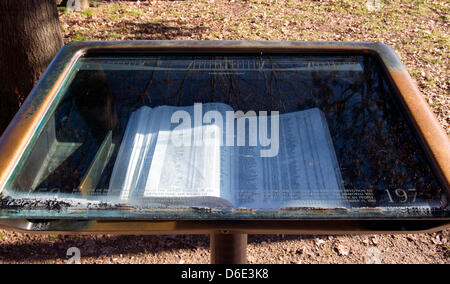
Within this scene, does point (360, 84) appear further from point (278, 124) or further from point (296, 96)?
point (278, 124)

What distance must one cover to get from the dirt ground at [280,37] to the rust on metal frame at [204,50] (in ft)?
4.95

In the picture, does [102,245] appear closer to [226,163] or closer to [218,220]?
[226,163]

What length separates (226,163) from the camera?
143cm

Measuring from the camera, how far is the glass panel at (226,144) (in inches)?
43.9

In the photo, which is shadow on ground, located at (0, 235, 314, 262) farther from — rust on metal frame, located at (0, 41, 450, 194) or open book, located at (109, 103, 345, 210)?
rust on metal frame, located at (0, 41, 450, 194)

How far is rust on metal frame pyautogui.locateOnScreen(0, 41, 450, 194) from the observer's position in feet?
3.72

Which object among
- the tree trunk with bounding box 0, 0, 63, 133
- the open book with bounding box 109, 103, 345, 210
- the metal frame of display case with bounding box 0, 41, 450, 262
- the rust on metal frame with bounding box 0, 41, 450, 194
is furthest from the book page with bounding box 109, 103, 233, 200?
the tree trunk with bounding box 0, 0, 63, 133

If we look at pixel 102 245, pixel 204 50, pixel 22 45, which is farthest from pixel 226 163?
pixel 22 45

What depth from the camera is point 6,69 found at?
270 centimetres

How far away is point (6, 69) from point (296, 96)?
2169 mm

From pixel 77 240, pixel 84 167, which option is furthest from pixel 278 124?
pixel 77 240

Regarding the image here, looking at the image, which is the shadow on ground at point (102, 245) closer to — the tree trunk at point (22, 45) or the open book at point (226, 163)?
the tree trunk at point (22, 45)

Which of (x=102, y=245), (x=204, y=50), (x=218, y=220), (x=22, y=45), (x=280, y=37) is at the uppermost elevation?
(x=204, y=50)

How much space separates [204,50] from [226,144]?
47 cm
